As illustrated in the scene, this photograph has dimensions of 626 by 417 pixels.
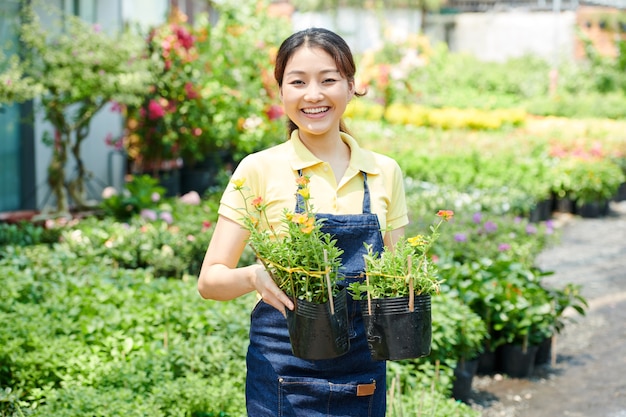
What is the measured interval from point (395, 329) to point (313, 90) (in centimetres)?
65

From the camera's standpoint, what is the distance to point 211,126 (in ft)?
28.5

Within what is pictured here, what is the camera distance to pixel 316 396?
2.12 meters

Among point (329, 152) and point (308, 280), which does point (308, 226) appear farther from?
point (329, 152)

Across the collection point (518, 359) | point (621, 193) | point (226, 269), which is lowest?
point (518, 359)

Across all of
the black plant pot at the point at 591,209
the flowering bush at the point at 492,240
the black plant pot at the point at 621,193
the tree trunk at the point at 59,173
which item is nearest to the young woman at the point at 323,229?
the flowering bush at the point at 492,240

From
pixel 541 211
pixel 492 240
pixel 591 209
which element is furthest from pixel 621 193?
pixel 492 240

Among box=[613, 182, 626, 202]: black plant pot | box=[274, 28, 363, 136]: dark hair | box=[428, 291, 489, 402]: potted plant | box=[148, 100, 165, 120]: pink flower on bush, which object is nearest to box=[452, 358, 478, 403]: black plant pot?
box=[428, 291, 489, 402]: potted plant

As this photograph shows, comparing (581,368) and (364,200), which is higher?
(364,200)

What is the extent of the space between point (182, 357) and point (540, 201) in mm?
7145

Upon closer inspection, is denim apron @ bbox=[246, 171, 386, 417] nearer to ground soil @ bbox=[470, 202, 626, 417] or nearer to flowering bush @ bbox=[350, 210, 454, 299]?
flowering bush @ bbox=[350, 210, 454, 299]

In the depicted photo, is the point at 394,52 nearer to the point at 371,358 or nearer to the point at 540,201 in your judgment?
the point at 540,201

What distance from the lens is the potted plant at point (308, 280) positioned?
1.90 m

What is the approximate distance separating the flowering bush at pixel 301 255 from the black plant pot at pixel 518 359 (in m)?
3.31

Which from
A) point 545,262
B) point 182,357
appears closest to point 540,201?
point 545,262
